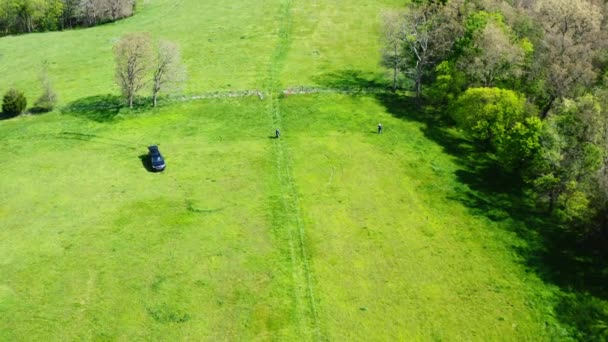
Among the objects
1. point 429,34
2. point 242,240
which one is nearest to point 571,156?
point 242,240

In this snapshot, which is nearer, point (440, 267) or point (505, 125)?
point (440, 267)

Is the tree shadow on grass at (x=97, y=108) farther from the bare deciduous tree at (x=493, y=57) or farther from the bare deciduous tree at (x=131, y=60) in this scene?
the bare deciduous tree at (x=493, y=57)

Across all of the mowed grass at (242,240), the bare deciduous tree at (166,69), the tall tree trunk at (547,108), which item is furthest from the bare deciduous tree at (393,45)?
the bare deciduous tree at (166,69)

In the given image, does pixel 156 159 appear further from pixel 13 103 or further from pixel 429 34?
pixel 429 34

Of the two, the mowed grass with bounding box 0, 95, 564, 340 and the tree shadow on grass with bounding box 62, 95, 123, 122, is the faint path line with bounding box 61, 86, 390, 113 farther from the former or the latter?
the mowed grass with bounding box 0, 95, 564, 340

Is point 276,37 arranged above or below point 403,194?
above

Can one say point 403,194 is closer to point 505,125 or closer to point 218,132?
point 505,125

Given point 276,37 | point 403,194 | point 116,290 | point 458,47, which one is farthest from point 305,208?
point 276,37
